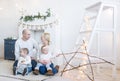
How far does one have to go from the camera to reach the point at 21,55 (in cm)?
310

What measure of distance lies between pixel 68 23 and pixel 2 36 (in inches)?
75.0

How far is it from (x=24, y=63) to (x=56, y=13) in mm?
2020

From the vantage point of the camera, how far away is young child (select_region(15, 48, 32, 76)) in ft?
9.76

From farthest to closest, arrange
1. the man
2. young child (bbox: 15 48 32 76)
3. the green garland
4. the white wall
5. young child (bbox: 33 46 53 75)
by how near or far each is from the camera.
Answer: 1. the white wall
2. the green garland
3. the man
4. young child (bbox: 33 46 53 75)
5. young child (bbox: 15 48 32 76)

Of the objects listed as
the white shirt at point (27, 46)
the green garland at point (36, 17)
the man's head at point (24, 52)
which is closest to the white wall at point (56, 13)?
the green garland at point (36, 17)

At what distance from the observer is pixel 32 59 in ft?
10.8

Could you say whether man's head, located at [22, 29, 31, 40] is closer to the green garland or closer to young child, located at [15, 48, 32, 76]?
young child, located at [15, 48, 32, 76]

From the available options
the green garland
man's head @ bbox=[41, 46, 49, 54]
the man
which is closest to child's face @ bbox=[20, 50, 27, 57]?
the man

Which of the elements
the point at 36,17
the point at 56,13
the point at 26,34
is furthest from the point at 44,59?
the point at 56,13

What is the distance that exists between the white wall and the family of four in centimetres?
125

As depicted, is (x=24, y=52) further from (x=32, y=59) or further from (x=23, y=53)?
(x=32, y=59)

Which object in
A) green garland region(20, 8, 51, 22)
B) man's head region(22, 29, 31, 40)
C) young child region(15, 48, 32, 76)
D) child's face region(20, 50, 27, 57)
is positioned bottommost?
young child region(15, 48, 32, 76)

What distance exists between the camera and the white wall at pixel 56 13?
457cm

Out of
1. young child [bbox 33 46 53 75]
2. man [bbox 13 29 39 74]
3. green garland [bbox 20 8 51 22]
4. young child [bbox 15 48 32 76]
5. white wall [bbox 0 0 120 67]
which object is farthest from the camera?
white wall [bbox 0 0 120 67]
